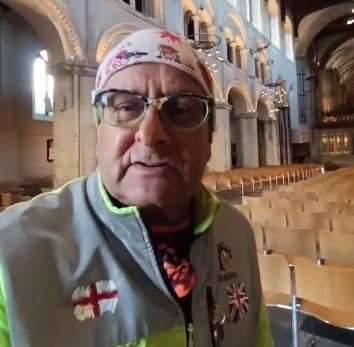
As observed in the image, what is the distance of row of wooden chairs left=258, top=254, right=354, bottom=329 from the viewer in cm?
238

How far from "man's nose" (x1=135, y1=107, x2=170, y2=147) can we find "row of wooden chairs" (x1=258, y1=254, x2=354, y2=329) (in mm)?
1919

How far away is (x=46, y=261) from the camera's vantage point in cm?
83

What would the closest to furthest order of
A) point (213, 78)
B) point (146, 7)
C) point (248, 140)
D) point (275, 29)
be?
point (213, 78)
point (146, 7)
point (248, 140)
point (275, 29)

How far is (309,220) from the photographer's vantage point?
4.94m

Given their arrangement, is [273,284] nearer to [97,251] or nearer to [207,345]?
[207,345]

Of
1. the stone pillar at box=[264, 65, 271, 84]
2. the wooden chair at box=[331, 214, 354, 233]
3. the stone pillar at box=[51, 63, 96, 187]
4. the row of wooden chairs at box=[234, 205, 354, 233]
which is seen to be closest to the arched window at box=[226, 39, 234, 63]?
the stone pillar at box=[264, 65, 271, 84]

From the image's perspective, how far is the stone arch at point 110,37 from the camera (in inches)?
438

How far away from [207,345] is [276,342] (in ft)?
7.60

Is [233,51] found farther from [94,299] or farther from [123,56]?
[94,299]

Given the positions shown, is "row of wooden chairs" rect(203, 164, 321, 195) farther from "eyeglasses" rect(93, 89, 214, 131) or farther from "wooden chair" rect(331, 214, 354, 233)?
"eyeglasses" rect(93, 89, 214, 131)

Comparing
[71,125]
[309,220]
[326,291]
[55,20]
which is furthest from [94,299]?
[55,20]

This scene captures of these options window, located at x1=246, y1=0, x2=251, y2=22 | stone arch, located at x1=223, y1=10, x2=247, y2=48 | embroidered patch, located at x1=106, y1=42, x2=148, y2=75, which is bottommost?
embroidered patch, located at x1=106, y1=42, x2=148, y2=75

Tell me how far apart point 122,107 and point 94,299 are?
0.51m

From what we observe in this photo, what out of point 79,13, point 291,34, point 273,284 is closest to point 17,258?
point 273,284
